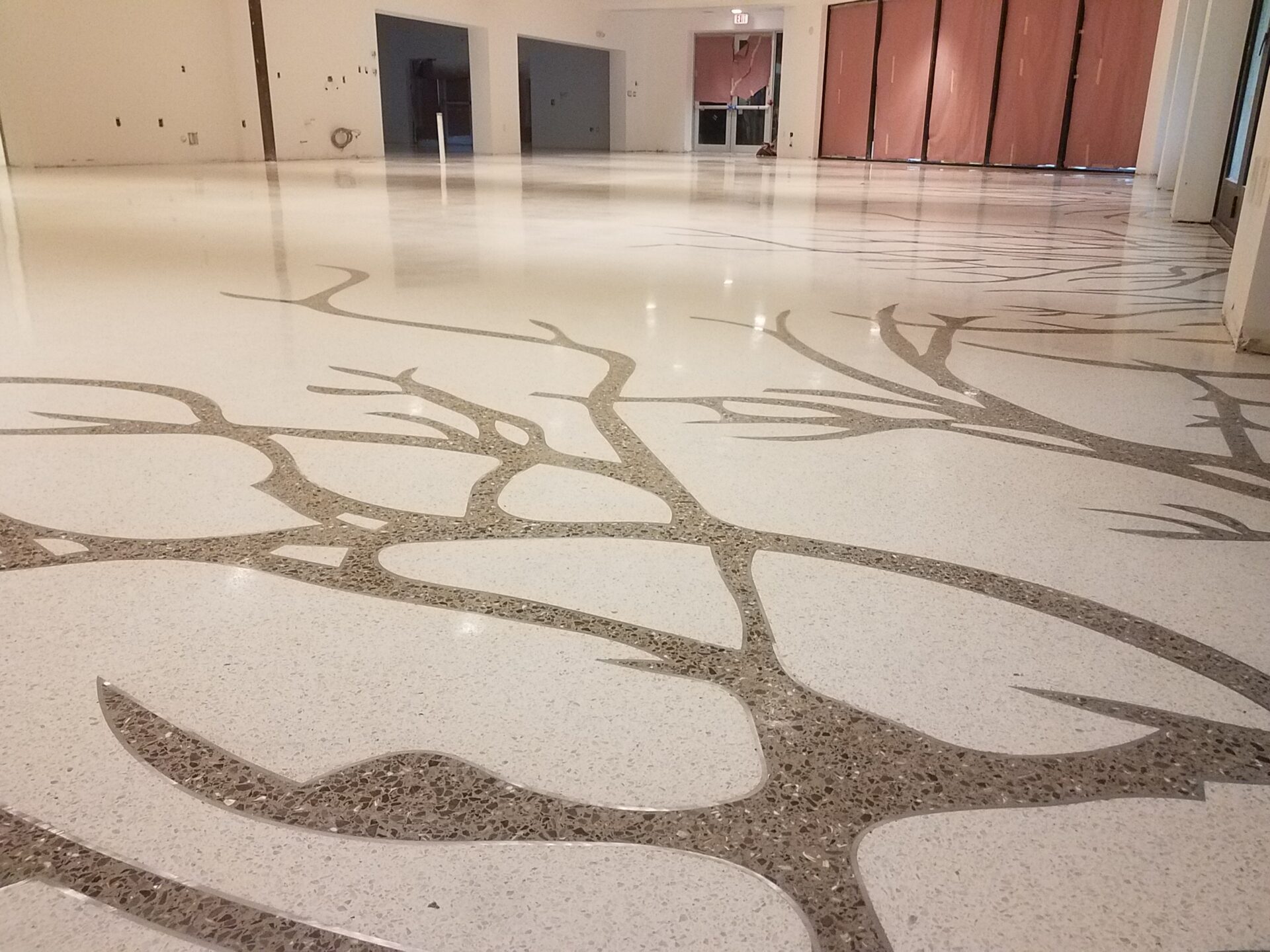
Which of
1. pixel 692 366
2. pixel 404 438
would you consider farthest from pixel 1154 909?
pixel 692 366

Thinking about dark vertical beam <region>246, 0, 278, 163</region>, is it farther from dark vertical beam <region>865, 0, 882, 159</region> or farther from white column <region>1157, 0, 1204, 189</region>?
white column <region>1157, 0, 1204, 189</region>

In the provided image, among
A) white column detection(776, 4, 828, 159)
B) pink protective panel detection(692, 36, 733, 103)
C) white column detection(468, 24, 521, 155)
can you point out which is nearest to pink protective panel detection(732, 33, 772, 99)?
pink protective panel detection(692, 36, 733, 103)

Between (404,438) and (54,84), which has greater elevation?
(54,84)

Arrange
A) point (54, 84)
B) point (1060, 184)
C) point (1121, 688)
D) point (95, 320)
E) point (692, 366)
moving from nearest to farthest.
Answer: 1. point (1121, 688)
2. point (692, 366)
3. point (95, 320)
4. point (1060, 184)
5. point (54, 84)

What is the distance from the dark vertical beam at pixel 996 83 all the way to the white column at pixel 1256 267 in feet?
46.1

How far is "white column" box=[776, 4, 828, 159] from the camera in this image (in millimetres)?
18703

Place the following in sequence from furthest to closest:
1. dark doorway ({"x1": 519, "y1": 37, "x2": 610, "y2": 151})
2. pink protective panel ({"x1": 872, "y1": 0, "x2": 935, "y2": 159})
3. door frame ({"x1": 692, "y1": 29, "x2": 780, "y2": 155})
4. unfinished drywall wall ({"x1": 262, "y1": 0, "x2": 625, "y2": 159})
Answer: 1. dark doorway ({"x1": 519, "y1": 37, "x2": 610, "y2": 151})
2. door frame ({"x1": 692, "y1": 29, "x2": 780, "y2": 155})
3. pink protective panel ({"x1": 872, "y1": 0, "x2": 935, "y2": 159})
4. unfinished drywall wall ({"x1": 262, "y1": 0, "x2": 625, "y2": 159})

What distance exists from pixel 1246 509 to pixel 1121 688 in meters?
0.77

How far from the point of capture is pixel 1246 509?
1661mm

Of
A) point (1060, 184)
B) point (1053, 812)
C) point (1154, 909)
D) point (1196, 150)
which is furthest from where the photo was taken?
point (1060, 184)

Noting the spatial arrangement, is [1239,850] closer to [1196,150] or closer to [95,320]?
[95,320]

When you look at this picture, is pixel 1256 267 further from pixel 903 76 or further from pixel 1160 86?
pixel 903 76

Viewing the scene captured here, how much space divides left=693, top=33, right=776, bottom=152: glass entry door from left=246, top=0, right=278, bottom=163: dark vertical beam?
38.5 feet

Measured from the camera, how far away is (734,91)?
82.3 feet
